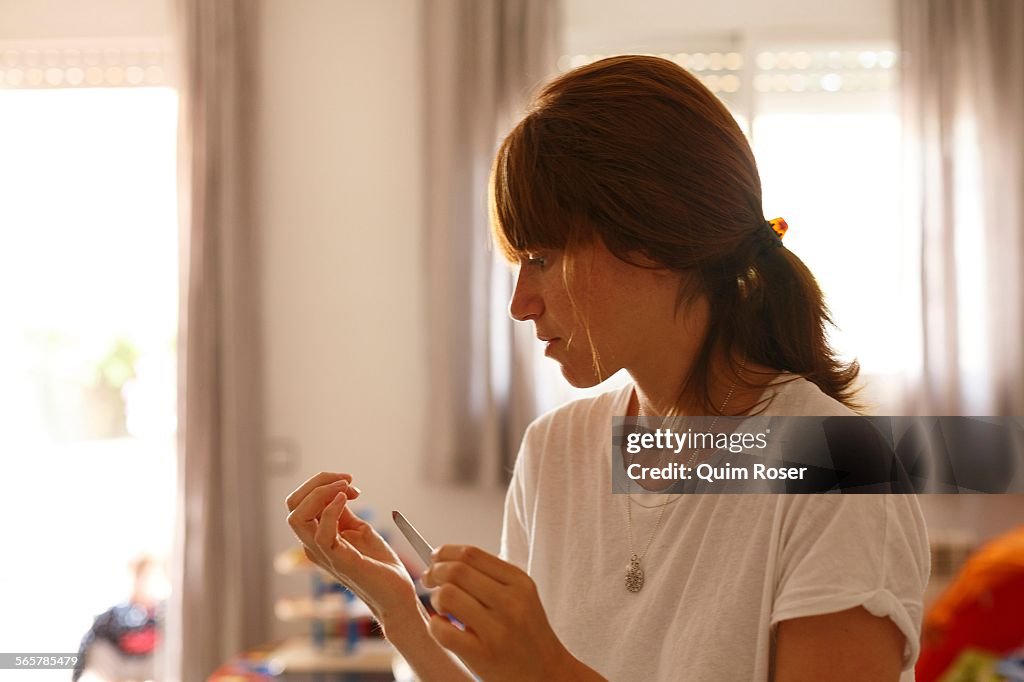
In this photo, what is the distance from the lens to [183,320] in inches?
73.3

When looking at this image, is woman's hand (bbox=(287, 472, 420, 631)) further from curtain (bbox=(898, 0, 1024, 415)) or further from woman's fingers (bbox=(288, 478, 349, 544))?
curtain (bbox=(898, 0, 1024, 415))

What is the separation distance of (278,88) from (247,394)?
0.61 meters

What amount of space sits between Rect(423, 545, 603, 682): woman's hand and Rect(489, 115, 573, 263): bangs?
179mm

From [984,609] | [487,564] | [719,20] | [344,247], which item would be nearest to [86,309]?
[344,247]

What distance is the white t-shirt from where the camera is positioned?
427 millimetres

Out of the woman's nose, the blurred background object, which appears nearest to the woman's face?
the woman's nose

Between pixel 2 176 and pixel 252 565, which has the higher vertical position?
pixel 2 176

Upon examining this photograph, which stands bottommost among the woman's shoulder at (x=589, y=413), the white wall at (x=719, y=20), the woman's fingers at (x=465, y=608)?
the woman's fingers at (x=465, y=608)

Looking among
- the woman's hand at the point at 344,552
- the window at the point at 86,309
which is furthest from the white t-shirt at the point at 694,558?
the window at the point at 86,309

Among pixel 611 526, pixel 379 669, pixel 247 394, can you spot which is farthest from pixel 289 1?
pixel 611 526

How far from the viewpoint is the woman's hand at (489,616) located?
351 millimetres

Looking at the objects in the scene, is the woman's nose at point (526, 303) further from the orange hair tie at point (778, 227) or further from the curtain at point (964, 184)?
the curtain at point (964, 184)

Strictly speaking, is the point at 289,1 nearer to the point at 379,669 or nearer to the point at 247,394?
the point at 247,394

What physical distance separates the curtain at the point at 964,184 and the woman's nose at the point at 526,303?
151cm
